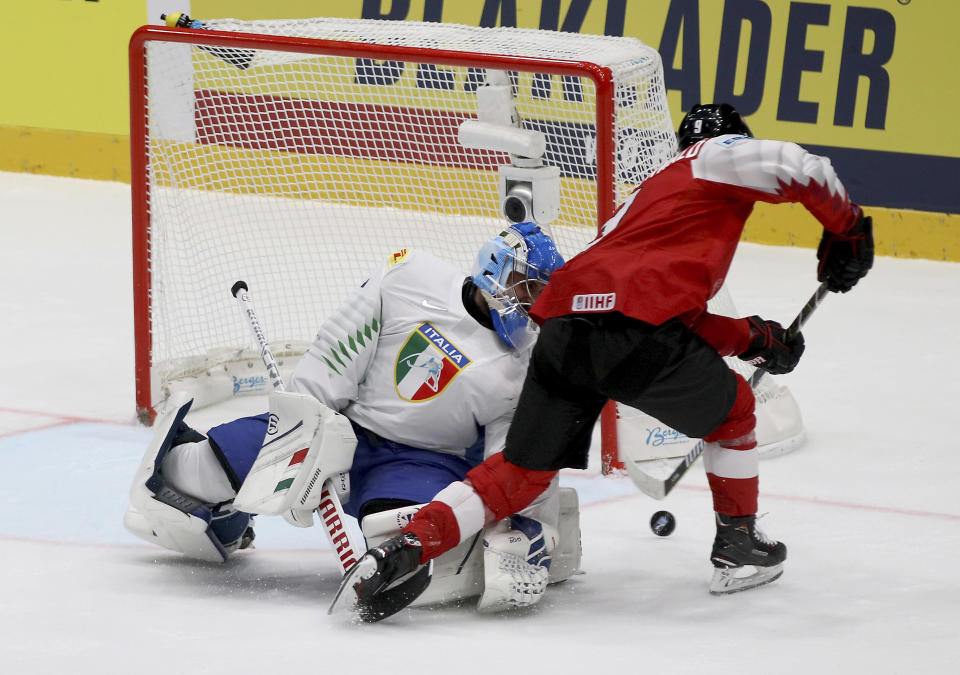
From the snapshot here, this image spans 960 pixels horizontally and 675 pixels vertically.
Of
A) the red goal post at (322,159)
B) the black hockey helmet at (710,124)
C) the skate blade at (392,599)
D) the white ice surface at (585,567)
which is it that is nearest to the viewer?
the white ice surface at (585,567)

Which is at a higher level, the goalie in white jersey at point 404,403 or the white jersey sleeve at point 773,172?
the white jersey sleeve at point 773,172

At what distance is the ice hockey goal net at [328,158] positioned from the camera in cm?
436

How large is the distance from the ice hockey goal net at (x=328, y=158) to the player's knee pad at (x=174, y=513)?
4.21 ft

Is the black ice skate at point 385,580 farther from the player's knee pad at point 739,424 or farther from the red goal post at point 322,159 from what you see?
the red goal post at point 322,159

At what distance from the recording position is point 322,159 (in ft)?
20.7

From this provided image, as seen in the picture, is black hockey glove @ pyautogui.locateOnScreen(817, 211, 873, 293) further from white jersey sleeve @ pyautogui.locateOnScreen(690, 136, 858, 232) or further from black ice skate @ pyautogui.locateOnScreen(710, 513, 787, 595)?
black ice skate @ pyautogui.locateOnScreen(710, 513, 787, 595)

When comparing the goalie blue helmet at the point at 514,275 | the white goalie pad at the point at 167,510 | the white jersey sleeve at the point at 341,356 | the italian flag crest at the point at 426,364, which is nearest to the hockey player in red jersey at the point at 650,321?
the goalie blue helmet at the point at 514,275

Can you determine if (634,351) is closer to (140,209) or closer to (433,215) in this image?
(140,209)

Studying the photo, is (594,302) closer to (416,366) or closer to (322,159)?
(416,366)

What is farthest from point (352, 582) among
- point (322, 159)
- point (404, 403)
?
point (322, 159)

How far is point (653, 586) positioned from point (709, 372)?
22.5 inches

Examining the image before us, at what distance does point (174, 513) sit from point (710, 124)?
4.62ft

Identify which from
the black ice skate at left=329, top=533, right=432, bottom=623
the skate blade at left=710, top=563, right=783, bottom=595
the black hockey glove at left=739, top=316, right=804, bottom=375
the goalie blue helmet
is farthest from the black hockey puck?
the black ice skate at left=329, top=533, right=432, bottom=623

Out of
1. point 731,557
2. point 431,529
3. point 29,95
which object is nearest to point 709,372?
point 731,557
